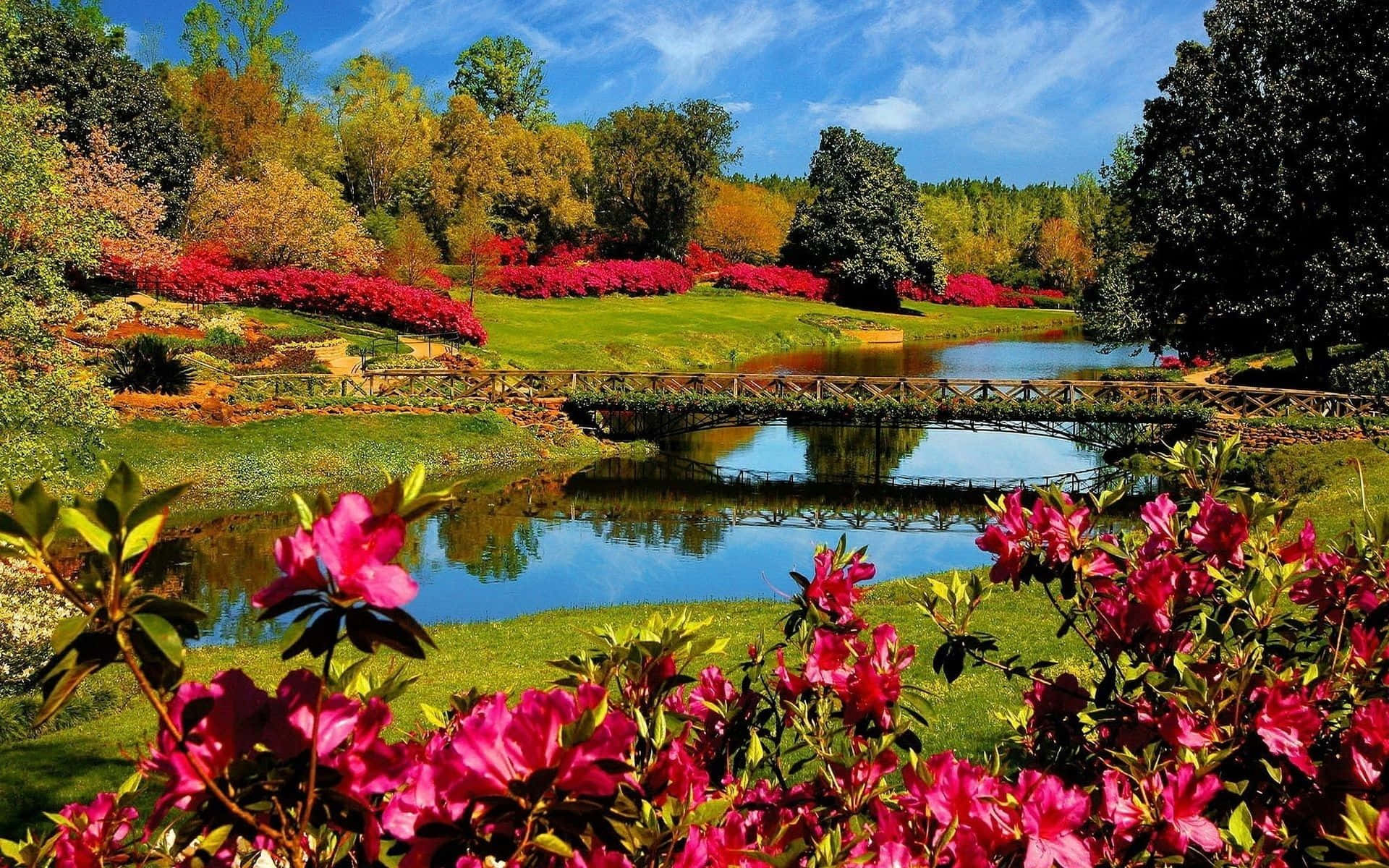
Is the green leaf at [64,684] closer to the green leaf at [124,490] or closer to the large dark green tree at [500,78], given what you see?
the green leaf at [124,490]

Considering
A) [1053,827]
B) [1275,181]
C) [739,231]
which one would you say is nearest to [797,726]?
[1053,827]

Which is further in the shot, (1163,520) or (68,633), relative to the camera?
(1163,520)

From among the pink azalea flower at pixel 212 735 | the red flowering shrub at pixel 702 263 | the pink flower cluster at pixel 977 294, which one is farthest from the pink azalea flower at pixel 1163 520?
the pink flower cluster at pixel 977 294

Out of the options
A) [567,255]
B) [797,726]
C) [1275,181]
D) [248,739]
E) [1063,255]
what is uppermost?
[1063,255]

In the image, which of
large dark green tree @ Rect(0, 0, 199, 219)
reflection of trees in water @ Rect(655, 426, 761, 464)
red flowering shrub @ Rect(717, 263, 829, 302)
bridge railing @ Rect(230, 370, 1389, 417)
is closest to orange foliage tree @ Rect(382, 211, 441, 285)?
large dark green tree @ Rect(0, 0, 199, 219)

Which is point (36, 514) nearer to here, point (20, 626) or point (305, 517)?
point (305, 517)

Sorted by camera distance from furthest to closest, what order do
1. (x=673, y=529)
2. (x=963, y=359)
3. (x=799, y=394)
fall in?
(x=963, y=359), (x=799, y=394), (x=673, y=529)

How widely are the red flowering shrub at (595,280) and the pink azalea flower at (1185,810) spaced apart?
4861 cm

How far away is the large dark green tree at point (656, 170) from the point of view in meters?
61.4

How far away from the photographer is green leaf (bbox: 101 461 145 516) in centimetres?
127

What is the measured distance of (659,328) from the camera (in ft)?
154

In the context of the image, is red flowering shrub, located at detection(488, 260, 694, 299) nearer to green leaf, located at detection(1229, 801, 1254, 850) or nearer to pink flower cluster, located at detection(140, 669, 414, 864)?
green leaf, located at detection(1229, 801, 1254, 850)

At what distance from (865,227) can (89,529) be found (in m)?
66.3

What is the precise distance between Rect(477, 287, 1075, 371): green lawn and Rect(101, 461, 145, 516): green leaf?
33825 millimetres
